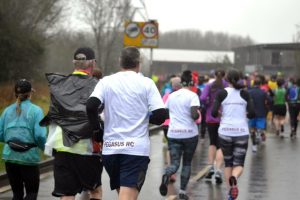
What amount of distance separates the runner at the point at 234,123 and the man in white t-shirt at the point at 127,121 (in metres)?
3.34

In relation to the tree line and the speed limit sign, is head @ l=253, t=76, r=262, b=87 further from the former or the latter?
the tree line

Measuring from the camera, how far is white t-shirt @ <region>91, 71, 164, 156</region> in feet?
20.3

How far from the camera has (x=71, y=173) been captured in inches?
261

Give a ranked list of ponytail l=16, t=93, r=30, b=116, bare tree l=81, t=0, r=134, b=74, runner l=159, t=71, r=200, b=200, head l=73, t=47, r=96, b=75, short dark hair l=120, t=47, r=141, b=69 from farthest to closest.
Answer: bare tree l=81, t=0, r=134, b=74 < runner l=159, t=71, r=200, b=200 < ponytail l=16, t=93, r=30, b=116 < head l=73, t=47, r=96, b=75 < short dark hair l=120, t=47, r=141, b=69

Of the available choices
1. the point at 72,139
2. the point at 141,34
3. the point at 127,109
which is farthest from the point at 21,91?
the point at 141,34

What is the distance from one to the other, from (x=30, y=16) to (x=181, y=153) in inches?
1240

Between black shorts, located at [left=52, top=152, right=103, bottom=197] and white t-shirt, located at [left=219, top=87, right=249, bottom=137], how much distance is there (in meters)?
3.30

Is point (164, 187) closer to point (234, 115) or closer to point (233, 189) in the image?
point (233, 189)

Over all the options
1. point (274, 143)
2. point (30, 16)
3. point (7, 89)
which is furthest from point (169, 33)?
point (274, 143)

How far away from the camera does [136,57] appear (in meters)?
6.43

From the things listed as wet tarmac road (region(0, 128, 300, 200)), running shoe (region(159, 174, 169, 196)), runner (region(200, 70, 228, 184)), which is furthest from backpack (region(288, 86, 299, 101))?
running shoe (region(159, 174, 169, 196))

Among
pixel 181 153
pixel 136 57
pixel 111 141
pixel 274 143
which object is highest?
pixel 136 57

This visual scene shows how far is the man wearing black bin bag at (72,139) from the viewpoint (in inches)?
260

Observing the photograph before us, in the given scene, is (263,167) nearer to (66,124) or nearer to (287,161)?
(287,161)
